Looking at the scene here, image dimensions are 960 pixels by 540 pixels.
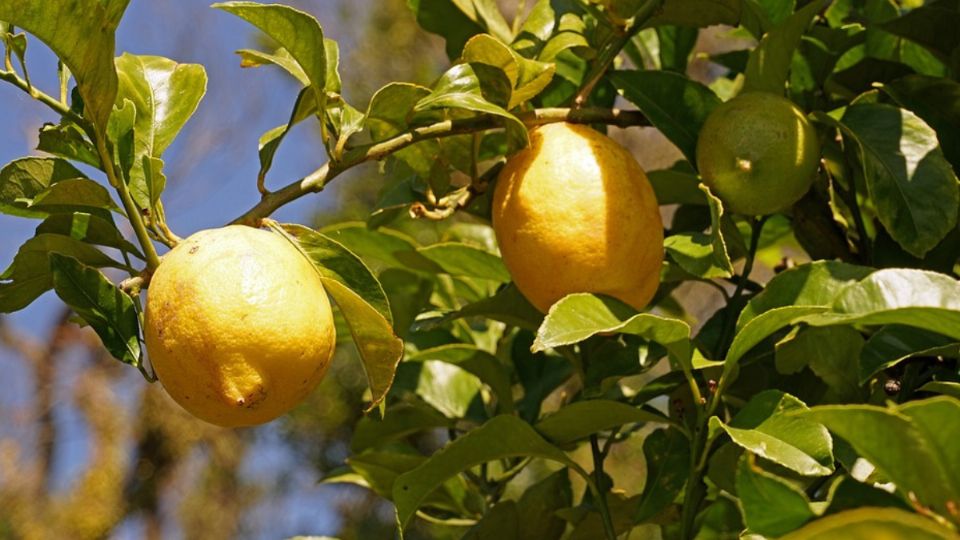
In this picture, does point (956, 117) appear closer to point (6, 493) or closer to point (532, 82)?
point (532, 82)

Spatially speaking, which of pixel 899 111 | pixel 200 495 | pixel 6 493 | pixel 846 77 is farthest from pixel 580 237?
pixel 6 493

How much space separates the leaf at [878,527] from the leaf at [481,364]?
0.51 metres

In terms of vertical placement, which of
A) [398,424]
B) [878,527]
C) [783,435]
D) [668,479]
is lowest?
[398,424]

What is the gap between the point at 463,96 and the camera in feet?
2.17

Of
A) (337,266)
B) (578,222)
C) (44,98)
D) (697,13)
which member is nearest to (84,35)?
(44,98)

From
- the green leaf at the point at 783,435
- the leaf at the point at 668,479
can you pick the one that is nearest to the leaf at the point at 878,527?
the green leaf at the point at 783,435

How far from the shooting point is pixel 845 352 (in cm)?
73

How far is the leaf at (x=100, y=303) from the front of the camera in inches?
25.1

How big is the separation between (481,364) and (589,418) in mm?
207

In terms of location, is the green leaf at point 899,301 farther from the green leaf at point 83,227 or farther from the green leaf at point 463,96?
the green leaf at point 83,227

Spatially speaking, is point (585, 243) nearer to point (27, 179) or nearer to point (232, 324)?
point (232, 324)

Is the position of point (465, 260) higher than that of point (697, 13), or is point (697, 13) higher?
point (697, 13)

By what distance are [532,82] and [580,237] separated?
0.10 meters

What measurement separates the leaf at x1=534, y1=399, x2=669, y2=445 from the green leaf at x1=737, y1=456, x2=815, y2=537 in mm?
264
